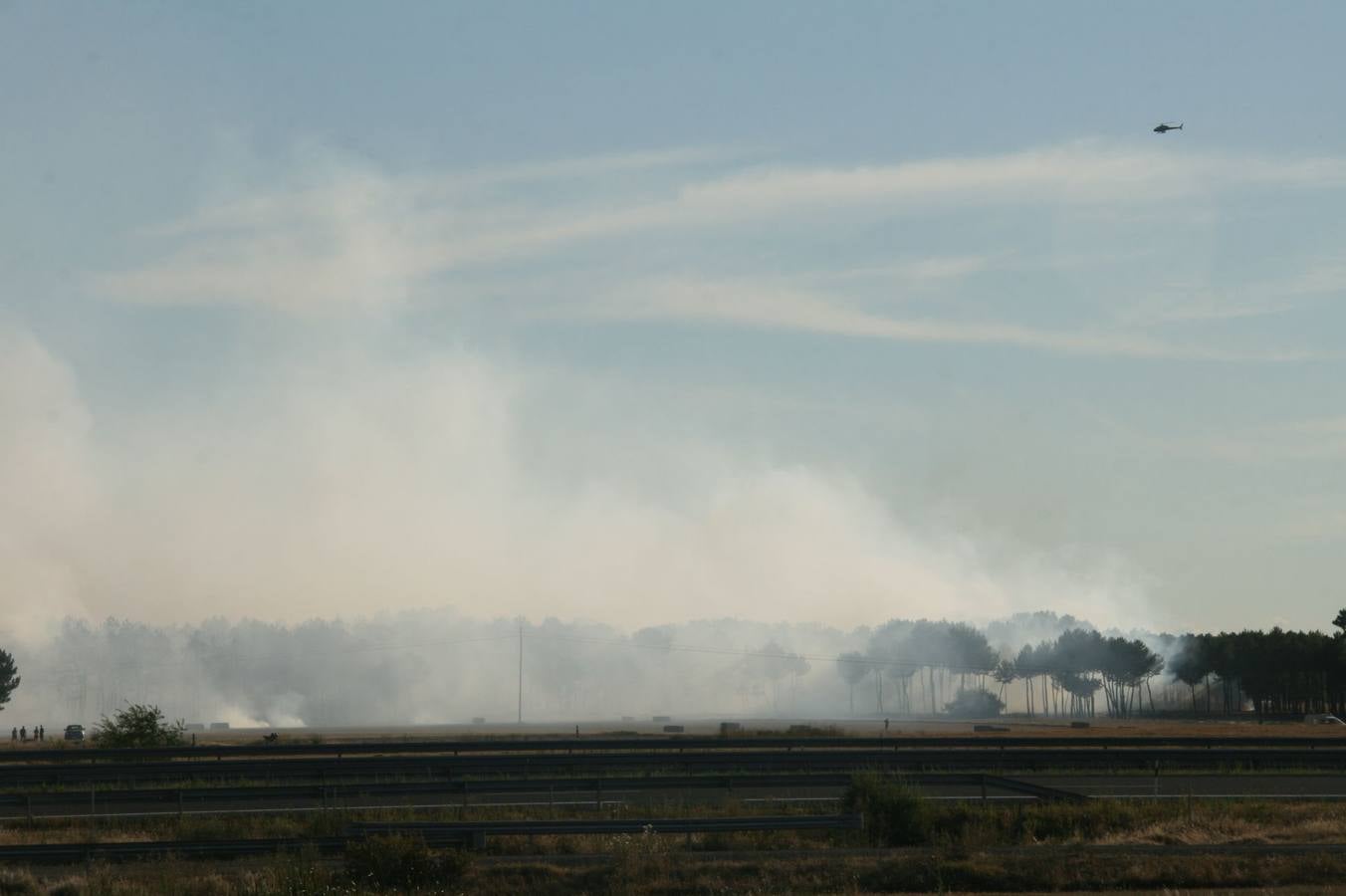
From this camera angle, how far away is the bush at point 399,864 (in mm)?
23109

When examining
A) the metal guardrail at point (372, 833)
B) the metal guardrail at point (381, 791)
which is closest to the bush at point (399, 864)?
the metal guardrail at point (372, 833)

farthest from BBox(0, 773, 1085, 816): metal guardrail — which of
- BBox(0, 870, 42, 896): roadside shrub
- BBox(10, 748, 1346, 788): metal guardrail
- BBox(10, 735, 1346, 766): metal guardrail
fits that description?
BBox(0, 870, 42, 896): roadside shrub

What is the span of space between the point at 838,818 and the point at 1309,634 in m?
177

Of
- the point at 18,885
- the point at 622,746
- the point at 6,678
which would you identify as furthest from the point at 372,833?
the point at 6,678

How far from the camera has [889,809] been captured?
30156 millimetres

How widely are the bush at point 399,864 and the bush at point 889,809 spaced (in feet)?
30.1

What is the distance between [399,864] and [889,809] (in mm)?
11672

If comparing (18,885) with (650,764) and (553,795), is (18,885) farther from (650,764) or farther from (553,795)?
(650,764)

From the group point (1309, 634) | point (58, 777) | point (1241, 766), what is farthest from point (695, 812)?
point (1309, 634)

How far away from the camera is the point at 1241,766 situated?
4781cm

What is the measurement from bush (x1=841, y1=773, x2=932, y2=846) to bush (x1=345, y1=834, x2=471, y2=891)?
30.1 feet

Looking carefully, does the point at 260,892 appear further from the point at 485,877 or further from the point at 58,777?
the point at 58,777

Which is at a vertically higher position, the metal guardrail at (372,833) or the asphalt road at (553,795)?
the metal guardrail at (372,833)

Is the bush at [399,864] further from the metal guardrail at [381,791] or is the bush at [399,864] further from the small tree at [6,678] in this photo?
the small tree at [6,678]
